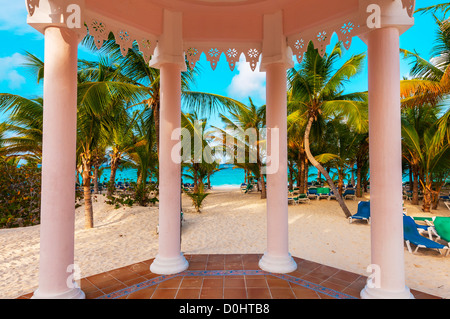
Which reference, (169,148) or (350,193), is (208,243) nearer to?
(169,148)

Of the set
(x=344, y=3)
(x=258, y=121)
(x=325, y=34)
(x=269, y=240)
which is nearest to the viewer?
(x=344, y=3)

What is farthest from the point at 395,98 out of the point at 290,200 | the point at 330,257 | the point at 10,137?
the point at 10,137

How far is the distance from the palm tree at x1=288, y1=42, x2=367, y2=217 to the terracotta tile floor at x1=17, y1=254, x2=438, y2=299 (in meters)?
8.03

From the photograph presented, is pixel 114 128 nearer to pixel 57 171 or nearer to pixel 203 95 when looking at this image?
pixel 203 95

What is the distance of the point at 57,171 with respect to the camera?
2.73 meters

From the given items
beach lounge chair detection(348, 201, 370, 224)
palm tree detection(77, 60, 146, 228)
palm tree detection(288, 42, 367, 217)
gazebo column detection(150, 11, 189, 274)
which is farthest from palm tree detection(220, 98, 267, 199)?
Result: gazebo column detection(150, 11, 189, 274)

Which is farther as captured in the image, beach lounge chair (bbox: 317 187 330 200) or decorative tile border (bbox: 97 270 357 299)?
beach lounge chair (bbox: 317 187 330 200)

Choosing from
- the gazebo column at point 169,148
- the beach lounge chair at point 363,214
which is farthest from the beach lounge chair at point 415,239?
the gazebo column at point 169,148

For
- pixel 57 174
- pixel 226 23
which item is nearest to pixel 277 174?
pixel 226 23

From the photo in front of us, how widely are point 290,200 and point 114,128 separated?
10.3 meters

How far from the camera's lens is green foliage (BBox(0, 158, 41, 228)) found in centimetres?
898

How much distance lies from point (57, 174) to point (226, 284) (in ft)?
8.69

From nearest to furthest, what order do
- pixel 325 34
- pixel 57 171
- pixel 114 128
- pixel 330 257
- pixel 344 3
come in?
pixel 57 171 → pixel 344 3 → pixel 325 34 → pixel 330 257 → pixel 114 128

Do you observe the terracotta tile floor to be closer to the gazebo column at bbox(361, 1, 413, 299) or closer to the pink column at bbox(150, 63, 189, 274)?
the pink column at bbox(150, 63, 189, 274)
